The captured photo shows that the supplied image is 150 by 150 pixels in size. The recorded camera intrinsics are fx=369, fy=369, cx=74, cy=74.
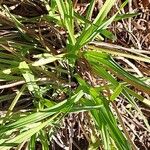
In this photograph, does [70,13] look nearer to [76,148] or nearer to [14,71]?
[14,71]

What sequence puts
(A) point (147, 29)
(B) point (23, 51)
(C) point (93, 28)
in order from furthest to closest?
(A) point (147, 29), (B) point (23, 51), (C) point (93, 28)

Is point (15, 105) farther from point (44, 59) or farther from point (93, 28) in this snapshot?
point (93, 28)

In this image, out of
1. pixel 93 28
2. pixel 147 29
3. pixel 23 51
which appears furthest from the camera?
pixel 147 29

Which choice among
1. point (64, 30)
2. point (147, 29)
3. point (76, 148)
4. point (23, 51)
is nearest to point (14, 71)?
point (23, 51)

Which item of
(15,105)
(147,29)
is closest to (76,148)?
(15,105)

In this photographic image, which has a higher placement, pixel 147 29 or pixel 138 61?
pixel 147 29

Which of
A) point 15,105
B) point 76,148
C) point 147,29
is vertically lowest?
point 76,148

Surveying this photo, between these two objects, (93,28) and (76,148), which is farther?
(76,148)
